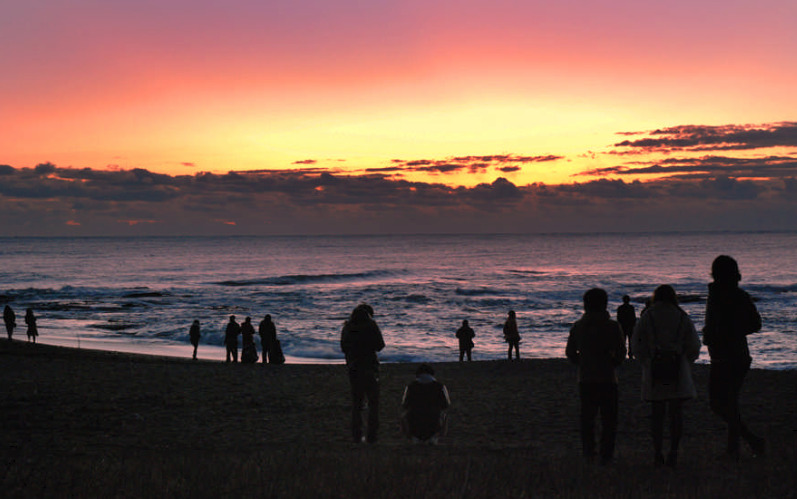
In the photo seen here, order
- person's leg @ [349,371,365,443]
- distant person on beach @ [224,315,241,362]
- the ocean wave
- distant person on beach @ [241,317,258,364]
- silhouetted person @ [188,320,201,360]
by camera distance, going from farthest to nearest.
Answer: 1. the ocean wave
2. silhouetted person @ [188,320,201,360]
3. distant person on beach @ [224,315,241,362]
4. distant person on beach @ [241,317,258,364]
5. person's leg @ [349,371,365,443]

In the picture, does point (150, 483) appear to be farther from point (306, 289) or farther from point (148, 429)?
point (306, 289)

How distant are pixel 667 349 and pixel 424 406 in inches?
143

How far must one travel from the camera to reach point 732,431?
7.12 meters

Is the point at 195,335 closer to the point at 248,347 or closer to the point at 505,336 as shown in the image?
the point at 248,347

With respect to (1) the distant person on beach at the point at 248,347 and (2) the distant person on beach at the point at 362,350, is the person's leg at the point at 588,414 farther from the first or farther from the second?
(1) the distant person on beach at the point at 248,347

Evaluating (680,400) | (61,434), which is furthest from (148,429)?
(680,400)

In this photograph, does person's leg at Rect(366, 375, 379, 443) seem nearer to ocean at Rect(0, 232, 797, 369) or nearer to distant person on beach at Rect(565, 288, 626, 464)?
distant person on beach at Rect(565, 288, 626, 464)

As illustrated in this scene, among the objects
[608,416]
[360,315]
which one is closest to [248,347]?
[360,315]

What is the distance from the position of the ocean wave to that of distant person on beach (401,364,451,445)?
6610 centimetres

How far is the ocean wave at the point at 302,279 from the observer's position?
250 feet

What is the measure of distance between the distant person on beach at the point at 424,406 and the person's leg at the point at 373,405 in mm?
395

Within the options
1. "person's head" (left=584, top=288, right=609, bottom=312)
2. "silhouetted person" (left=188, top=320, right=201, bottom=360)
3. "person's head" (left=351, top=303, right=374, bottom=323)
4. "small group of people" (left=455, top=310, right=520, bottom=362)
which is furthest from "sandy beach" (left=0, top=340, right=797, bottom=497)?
"silhouetted person" (left=188, top=320, right=201, bottom=360)

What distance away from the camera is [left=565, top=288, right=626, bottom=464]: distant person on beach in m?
6.70

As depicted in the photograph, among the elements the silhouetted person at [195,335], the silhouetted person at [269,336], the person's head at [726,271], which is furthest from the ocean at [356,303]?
the person's head at [726,271]
